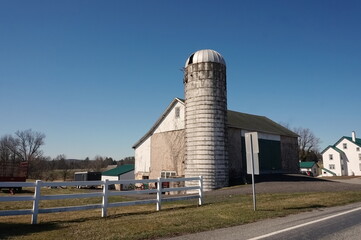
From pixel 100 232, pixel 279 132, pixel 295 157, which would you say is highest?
pixel 279 132

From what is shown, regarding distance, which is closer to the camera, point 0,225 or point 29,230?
point 29,230

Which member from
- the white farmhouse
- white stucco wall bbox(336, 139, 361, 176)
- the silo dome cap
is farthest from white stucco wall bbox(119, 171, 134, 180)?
white stucco wall bbox(336, 139, 361, 176)

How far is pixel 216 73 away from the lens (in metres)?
24.8

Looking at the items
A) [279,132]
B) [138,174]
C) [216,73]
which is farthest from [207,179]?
[279,132]

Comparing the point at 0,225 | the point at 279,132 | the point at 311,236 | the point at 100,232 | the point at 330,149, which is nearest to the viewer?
the point at 311,236

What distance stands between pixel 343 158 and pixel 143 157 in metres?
50.4

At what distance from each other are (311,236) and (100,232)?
5.30 meters

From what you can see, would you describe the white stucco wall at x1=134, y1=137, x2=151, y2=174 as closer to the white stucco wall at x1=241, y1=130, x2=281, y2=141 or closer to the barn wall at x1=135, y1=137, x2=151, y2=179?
the barn wall at x1=135, y1=137, x2=151, y2=179

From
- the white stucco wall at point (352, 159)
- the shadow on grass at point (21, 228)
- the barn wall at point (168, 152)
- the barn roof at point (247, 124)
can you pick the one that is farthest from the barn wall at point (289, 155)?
the shadow on grass at point (21, 228)

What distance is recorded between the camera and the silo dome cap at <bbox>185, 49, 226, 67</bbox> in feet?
82.4

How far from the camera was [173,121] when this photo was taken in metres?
30.3

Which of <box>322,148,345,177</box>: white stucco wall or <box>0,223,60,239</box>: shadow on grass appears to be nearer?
<box>0,223,60,239</box>: shadow on grass

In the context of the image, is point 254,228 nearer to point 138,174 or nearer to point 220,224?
point 220,224

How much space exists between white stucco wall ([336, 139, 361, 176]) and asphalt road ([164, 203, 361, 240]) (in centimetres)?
6004
